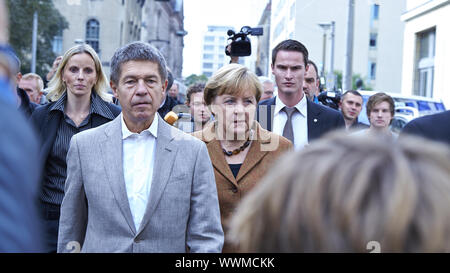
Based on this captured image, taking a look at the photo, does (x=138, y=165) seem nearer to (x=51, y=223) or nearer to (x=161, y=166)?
(x=161, y=166)

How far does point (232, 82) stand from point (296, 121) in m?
1.12

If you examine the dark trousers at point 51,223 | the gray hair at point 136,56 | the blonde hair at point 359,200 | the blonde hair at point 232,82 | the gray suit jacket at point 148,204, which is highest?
the gray hair at point 136,56

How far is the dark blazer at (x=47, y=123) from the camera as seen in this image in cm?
437

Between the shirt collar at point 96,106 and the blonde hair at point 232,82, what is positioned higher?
the blonde hair at point 232,82

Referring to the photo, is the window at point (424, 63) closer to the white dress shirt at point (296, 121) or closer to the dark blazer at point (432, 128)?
the white dress shirt at point (296, 121)

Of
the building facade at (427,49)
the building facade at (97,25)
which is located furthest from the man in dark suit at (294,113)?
the building facade at (97,25)

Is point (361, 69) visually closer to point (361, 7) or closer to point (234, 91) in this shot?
point (361, 7)

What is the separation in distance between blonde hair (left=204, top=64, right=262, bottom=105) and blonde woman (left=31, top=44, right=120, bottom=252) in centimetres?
91

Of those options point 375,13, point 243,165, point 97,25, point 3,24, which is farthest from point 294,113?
point 375,13

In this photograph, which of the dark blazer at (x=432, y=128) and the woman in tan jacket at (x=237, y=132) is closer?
the dark blazer at (x=432, y=128)

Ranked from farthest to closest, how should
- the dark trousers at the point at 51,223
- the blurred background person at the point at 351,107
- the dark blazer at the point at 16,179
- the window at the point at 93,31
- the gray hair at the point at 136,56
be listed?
1. the window at the point at 93,31
2. the blurred background person at the point at 351,107
3. the dark trousers at the point at 51,223
4. the gray hair at the point at 136,56
5. the dark blazer at the point at 16,179

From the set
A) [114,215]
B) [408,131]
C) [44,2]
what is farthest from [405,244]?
[44,2]

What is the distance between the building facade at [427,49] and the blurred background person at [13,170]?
26717mm

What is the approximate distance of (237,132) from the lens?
13.3ft
